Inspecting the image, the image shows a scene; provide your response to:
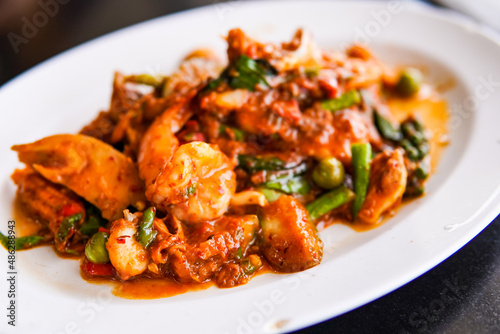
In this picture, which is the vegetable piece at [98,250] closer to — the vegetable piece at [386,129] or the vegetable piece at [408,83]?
the vegetable piece at [386,129]

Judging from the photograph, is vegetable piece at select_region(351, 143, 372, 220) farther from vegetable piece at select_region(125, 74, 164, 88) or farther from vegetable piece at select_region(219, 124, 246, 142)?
vegetable piece at select_region(125, 74, 164, 88)

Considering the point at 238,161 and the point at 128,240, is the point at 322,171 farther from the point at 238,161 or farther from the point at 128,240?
the point at 128,240

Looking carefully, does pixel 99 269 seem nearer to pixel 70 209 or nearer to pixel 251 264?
pixel 70 209

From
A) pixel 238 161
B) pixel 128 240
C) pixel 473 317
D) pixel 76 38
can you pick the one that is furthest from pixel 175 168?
pixel 76 38

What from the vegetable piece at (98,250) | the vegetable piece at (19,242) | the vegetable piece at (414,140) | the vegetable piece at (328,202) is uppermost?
the vegetable piece at (98,250)

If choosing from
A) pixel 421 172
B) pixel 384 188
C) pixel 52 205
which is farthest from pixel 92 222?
pixel 421 172

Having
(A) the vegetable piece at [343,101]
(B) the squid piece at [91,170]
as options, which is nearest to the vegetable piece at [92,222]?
(B) the squid piece at [91,170]

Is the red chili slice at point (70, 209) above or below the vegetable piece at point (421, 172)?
above

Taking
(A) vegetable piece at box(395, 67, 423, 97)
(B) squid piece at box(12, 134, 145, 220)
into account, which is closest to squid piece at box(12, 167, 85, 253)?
(B) squid piece at box(12, 134, 145, 220)
